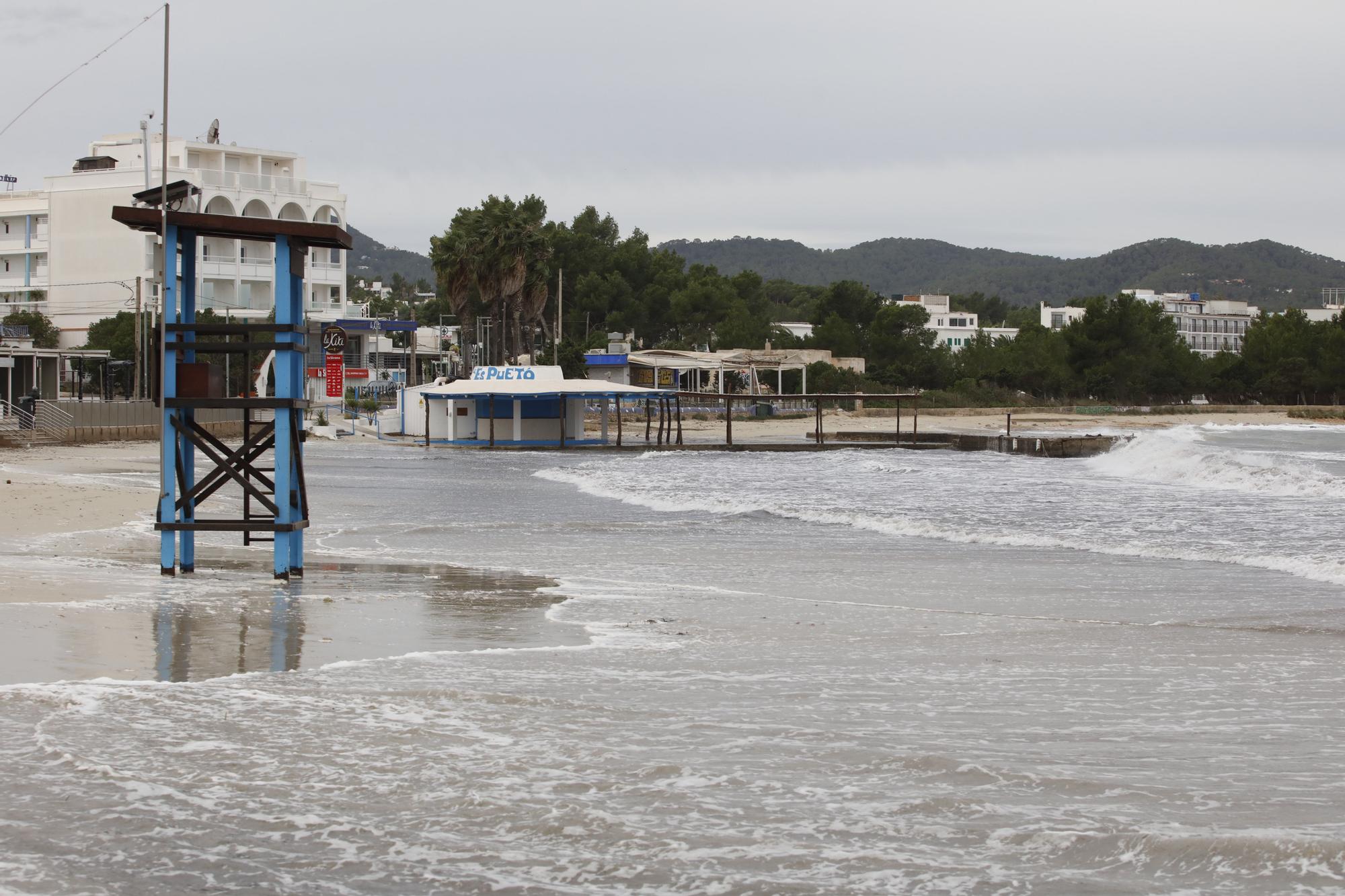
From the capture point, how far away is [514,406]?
55.1 metres

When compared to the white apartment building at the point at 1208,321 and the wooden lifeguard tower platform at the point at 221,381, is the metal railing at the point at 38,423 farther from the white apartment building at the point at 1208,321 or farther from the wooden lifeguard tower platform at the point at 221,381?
the white apartment building at the point at 1208,321

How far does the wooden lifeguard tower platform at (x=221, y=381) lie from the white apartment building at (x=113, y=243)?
72.3m

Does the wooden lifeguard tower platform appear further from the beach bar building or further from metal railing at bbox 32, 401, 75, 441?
the beach bar building

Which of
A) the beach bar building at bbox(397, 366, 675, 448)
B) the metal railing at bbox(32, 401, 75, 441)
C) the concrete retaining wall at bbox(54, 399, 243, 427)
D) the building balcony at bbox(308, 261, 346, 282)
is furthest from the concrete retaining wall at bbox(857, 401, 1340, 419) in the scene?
the metal railing at bbox(32, 401, 75, 441)

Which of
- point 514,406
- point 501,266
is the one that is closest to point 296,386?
point 514,406

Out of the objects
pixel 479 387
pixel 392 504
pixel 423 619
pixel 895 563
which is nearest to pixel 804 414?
pixel 479 387

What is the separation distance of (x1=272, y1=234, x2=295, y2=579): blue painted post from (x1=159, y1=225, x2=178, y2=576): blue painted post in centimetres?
87

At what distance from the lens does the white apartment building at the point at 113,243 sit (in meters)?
83.8

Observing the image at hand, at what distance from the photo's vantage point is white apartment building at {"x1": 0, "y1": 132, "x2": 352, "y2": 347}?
8381 cm

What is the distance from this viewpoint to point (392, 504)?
2481 centimetres

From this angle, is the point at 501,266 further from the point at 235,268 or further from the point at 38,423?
the point at 38,423

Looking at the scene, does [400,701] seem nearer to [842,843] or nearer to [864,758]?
[864,758]

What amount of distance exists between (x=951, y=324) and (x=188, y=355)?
157 meters

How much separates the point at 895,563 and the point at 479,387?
39482 millimetres
